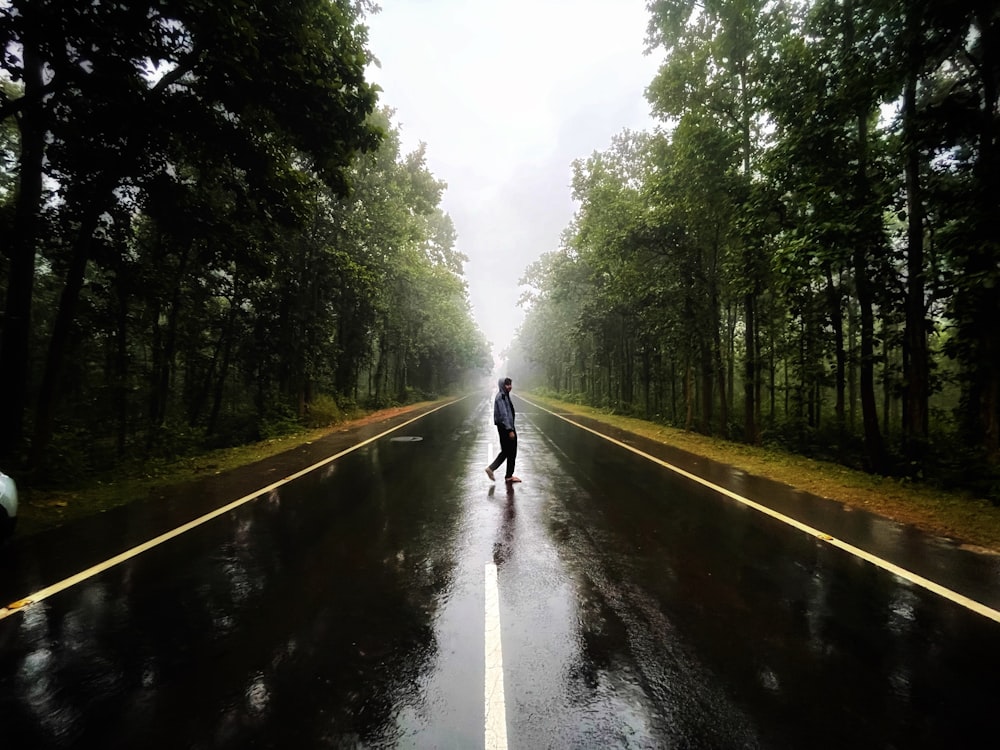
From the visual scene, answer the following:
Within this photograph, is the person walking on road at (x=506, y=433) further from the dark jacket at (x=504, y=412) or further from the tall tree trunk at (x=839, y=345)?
the tall tree trunk at (x=839, y=345)

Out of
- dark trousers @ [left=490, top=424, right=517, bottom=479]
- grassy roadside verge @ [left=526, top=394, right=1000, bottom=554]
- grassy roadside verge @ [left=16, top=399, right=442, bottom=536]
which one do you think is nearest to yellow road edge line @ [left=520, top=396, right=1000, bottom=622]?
grassy roadside verge @ [left=526, top=394, right=1000, bottom=554]

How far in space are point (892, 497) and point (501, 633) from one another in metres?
7.94

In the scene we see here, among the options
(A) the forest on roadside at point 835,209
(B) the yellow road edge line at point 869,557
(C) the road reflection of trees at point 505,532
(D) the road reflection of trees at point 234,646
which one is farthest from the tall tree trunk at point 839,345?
(D) the road reflection of trees at point 234,646

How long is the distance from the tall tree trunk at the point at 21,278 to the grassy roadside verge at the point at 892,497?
14.6 m

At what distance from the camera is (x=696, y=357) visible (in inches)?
740

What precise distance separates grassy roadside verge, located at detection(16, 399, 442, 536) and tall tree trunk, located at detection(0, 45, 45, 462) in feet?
5.79

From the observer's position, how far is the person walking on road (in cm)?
894

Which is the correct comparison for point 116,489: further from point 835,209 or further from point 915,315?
point 915,315

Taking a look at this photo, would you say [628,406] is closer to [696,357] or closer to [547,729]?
[696,357]

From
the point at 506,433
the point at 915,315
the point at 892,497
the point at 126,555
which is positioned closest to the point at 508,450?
the point at 506,433

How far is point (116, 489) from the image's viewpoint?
27.5 feet

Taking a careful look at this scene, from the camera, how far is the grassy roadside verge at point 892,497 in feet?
20.6

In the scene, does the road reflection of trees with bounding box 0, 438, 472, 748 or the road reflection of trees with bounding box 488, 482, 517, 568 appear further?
the road reflection of trees with bounding box 488, 482, 517, 568

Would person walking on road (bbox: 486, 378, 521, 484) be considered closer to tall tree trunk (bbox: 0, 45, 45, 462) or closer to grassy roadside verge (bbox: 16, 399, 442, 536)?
grassy roadside verge (bbox: 16, 399, 442, 536)
